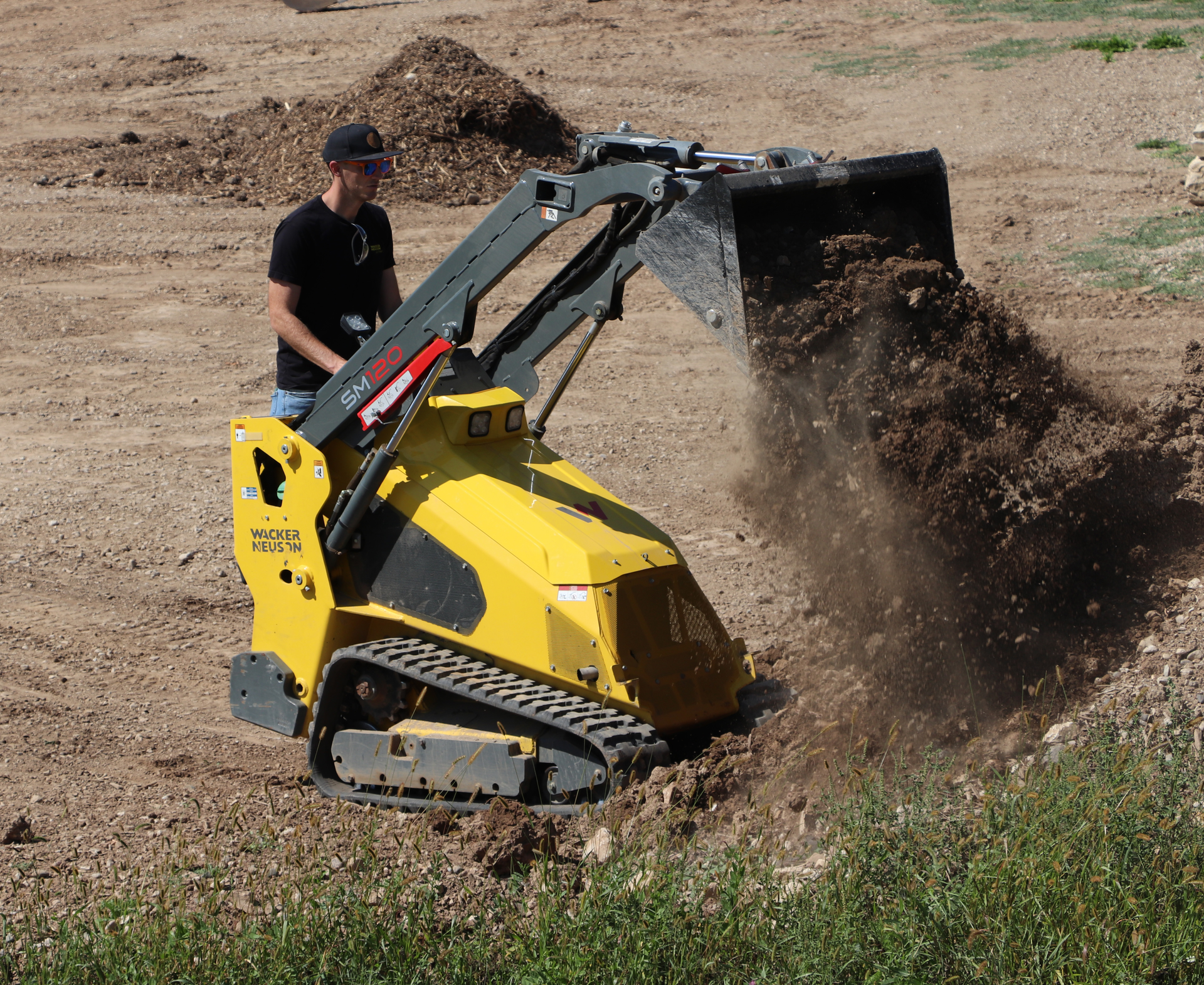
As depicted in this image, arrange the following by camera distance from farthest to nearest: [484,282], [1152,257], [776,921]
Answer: [1152,257] < [484,282] < [776,921]

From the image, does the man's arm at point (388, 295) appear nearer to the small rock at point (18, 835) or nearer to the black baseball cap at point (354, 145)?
the black baseball cap at point (354, 145)

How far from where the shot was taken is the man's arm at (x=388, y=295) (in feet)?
18.3

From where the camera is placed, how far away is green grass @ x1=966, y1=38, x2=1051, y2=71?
1995 centimetres

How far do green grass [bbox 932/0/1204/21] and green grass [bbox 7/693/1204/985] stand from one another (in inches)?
840

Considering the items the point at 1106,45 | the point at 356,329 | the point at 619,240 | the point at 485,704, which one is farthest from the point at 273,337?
the point at 1106,45

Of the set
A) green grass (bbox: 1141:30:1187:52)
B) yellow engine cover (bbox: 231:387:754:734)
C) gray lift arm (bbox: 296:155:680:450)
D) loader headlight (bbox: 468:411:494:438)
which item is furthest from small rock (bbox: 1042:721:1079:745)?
green grass (bbox: 1141:30:1187:52)

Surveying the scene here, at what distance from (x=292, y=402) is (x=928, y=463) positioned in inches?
106

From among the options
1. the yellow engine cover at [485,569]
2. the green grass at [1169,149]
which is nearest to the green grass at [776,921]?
the yellow engine cover at [485,569]

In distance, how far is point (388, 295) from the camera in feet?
18.4

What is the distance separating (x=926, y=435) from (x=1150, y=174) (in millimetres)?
12062

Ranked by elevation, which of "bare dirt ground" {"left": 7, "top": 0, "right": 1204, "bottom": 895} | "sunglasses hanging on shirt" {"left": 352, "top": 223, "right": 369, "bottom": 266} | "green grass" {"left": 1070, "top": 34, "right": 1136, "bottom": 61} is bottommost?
"bare dirt ground" {"left": 7, "top": 0, "right": 1204, "bottom": 895}

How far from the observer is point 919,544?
17.4ft

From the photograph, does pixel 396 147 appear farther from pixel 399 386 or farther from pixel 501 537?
pixel 501 537

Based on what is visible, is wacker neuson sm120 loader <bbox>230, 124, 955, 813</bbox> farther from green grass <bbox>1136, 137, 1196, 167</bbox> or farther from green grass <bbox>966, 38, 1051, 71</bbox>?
green grass <bbox>966, 38, 1051, 71</bbox>
